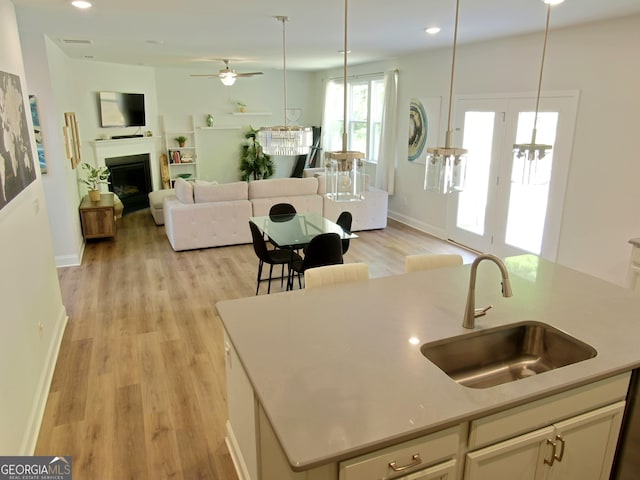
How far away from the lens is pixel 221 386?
310 cm

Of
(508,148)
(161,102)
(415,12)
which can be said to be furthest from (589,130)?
(161,102)

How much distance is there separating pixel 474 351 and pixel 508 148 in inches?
156

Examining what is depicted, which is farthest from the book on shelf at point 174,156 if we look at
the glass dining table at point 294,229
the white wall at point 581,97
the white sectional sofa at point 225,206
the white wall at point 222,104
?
the glass dining table at point 294,229

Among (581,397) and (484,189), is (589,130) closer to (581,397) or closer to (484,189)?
(484,189)

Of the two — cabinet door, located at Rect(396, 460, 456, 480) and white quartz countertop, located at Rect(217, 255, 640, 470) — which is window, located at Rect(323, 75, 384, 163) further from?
cabinet door, located at Rect(396, 460, 456, 480)

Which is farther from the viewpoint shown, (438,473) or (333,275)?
(333,275)

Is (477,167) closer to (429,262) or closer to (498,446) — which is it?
(429,262)

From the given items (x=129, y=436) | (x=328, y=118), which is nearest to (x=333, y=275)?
(x=129, y=436)

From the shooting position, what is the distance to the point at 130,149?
8203 millimetres

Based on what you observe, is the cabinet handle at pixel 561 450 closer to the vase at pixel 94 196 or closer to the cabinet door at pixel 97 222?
the cabinet door at pixel 97 222

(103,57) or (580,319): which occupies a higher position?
(103,57)

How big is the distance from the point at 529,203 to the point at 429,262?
2875mm

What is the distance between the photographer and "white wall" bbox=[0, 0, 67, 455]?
7.55 feet

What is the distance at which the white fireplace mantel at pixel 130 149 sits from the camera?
24.5ft
